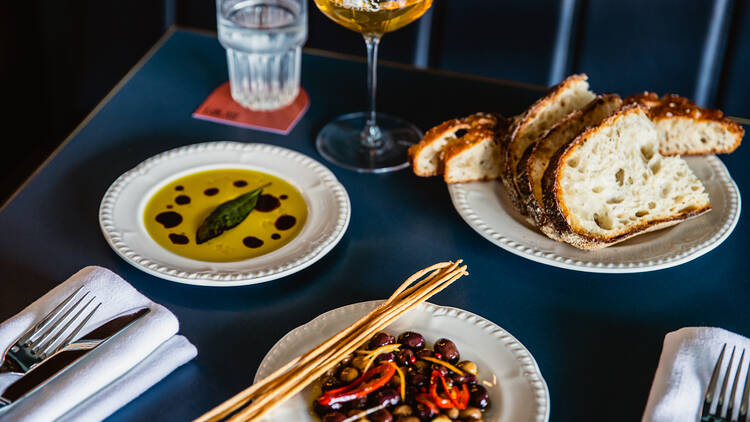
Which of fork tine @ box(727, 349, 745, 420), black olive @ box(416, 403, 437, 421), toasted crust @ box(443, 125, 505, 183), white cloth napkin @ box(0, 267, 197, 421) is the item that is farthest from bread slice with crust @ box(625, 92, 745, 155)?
white cloth napkin @ box(0, 267, 197, 421)

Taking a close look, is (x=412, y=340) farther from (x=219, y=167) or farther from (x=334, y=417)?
(x=219, y=167)

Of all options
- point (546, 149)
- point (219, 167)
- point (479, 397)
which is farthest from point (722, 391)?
point (219, 167)

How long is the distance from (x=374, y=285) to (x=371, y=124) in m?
0.42

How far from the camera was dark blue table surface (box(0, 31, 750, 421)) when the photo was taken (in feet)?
3.00

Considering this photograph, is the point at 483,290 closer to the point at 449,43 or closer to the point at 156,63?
the point at 156,63

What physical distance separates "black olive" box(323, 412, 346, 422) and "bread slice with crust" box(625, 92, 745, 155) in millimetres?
790

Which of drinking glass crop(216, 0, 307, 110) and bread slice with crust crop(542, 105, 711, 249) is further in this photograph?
drinking glass crop(216, 0, 307, 110)

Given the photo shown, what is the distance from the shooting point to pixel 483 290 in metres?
1.05

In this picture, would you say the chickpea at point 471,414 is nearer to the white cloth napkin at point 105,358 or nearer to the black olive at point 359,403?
the black olive at point 359,403

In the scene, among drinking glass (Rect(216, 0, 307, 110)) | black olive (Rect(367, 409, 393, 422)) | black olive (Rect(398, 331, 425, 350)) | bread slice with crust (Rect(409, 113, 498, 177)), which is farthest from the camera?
drinking glass (Rect(216, 0, 307, 110))

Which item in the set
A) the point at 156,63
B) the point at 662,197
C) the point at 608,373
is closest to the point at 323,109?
the point at 156,63

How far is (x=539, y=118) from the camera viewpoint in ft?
4.17

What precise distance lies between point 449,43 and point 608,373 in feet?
4.12

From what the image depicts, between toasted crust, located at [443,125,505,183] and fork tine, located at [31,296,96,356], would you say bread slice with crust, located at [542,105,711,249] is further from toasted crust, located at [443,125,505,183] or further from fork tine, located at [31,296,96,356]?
fork tine, located at [31,296,96,356]
